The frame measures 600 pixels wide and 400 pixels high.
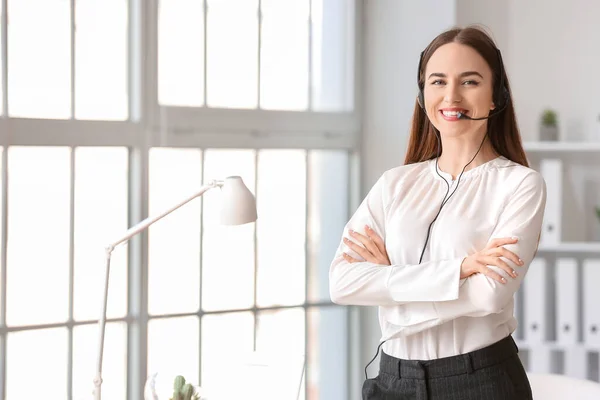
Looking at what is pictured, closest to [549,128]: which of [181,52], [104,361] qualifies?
[181,52]

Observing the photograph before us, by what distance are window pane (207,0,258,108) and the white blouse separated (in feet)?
4.66

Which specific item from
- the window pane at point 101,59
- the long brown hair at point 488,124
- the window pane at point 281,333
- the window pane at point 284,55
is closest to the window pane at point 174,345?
the window pane at point 281,333

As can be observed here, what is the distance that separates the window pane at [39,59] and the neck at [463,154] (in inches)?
58.0

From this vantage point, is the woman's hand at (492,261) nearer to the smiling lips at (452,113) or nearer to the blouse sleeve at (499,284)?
the blouse sleeve at (499,284)

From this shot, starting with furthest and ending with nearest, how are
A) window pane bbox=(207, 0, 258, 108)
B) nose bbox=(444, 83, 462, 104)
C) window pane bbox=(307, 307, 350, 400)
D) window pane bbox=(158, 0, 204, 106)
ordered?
1. window pane bbox=(307, 307, 350, 400)
2. window pane bbox=(207, 0, 258, 108)
3. window pane bbox=(158, 0, 204, 106)
4. nose bbox=(444, 83, 462, 104)

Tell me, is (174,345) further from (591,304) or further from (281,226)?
(591,304)

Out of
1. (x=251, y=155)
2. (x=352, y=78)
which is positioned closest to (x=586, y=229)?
(x=352, y=78)

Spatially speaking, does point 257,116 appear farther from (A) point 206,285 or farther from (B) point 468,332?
(B) point 468,332

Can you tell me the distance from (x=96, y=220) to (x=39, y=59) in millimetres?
579

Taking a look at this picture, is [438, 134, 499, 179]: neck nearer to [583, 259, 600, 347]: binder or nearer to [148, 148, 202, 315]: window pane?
[148, 148, 202, 315]: window pane

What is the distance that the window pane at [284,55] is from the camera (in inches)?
143

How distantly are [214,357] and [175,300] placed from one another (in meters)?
0.28

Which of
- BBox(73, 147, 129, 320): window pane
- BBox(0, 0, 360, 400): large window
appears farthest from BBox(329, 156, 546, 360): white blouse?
BBox(73, 147, 129, 320): window pane

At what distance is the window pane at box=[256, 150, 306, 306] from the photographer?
368 centimetres
